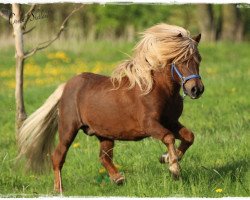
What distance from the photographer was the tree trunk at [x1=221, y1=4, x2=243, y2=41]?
97.0ft

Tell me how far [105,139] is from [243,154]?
1718 millimetres

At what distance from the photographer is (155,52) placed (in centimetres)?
664

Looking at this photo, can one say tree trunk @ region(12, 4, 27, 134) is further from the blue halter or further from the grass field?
the blue halter

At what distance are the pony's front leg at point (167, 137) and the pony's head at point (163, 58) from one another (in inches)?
13.3

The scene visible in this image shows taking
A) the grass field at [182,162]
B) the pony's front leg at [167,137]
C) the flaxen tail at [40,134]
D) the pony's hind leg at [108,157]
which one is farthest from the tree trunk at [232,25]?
the pony's front leg at [167,137]

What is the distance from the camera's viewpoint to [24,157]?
26.7ft

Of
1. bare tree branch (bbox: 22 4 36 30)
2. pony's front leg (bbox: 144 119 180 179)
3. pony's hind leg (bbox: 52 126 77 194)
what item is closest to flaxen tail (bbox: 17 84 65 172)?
pony's hind leg (bbox: 52 126 77 194)

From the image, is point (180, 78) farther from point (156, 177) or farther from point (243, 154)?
point (243, 154)

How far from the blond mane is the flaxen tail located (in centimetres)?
119

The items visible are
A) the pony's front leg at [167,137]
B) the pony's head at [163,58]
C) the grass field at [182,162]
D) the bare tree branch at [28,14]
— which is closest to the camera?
the pony's front leg at [167,137]

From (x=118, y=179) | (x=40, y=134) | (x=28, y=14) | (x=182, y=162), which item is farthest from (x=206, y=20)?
(x=118, y=179)

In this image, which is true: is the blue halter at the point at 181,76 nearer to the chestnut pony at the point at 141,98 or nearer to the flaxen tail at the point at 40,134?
the chestnut pony at the point at 141,98

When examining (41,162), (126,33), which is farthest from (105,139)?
(126,33)

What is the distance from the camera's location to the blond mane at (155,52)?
6.48 m
